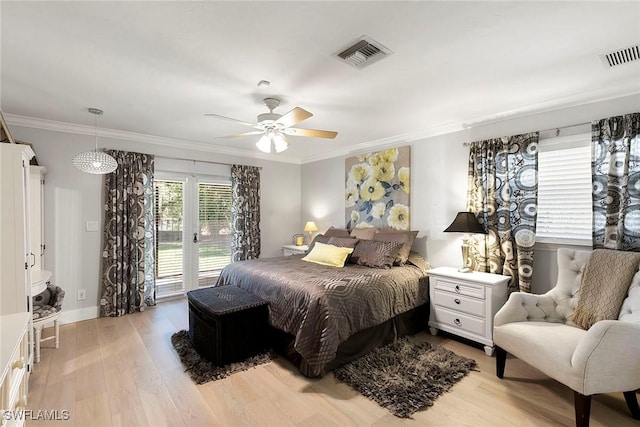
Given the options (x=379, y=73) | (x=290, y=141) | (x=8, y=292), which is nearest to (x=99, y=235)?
(x=8, y=292)

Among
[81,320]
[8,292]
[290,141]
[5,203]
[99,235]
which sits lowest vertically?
[81,320]

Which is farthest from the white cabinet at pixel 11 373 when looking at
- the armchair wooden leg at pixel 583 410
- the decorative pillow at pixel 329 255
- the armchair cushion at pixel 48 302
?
the armchair wooden leg at pixel 583 410

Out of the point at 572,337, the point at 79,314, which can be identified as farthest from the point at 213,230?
the point at 572,337

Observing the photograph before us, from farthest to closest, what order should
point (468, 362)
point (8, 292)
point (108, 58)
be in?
point (468, 362) → point (8, 292) → point (108, 58)

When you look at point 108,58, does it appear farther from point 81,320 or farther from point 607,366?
point 607,366

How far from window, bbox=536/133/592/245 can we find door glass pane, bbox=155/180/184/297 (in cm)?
459

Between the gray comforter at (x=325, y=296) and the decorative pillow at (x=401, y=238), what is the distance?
0.13 meters

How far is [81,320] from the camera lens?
3670mm

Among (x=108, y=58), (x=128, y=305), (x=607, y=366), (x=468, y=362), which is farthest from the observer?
(x=128, y=305)

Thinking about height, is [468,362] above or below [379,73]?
below

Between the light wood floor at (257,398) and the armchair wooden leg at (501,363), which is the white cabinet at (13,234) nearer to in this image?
the light wood floor at (257,398)

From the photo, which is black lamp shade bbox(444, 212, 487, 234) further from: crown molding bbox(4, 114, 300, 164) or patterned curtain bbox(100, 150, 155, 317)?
patterned curtain bbox(100, 150, 155, 317)

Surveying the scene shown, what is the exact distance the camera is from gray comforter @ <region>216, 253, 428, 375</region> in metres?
2.39

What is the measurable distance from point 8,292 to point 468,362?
3.71 metres
